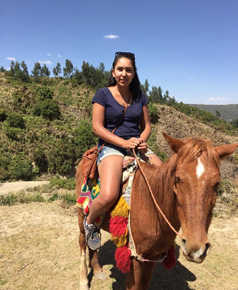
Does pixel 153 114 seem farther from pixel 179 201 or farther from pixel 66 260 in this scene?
pixel 179 201

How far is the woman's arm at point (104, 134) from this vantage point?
219 cm

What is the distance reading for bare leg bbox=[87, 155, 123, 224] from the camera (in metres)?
2.10

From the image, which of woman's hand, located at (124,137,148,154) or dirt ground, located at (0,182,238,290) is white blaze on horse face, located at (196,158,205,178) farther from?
dirt ground, located at (0,182,238,290)

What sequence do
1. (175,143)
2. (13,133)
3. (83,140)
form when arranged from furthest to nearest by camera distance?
(83,140), (13,133), (175,143)

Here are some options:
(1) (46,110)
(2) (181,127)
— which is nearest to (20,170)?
(1) (46,110)

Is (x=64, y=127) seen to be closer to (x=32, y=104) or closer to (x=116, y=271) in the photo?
(x=32, y=104)

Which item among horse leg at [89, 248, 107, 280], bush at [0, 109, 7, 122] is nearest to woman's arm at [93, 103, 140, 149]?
horse leg at [89, 248, 107, 280]

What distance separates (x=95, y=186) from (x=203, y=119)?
1710 inches

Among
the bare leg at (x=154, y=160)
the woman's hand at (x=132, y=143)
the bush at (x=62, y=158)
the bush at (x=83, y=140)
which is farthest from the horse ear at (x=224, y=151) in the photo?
the bush at (x=83, y=140)

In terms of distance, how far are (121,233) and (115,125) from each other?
4.16ft

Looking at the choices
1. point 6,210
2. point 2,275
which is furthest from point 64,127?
point 2,275

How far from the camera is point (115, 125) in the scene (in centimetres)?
252

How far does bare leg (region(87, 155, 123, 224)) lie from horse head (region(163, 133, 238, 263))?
817 millimetres

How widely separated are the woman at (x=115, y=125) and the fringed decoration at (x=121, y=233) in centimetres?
12
